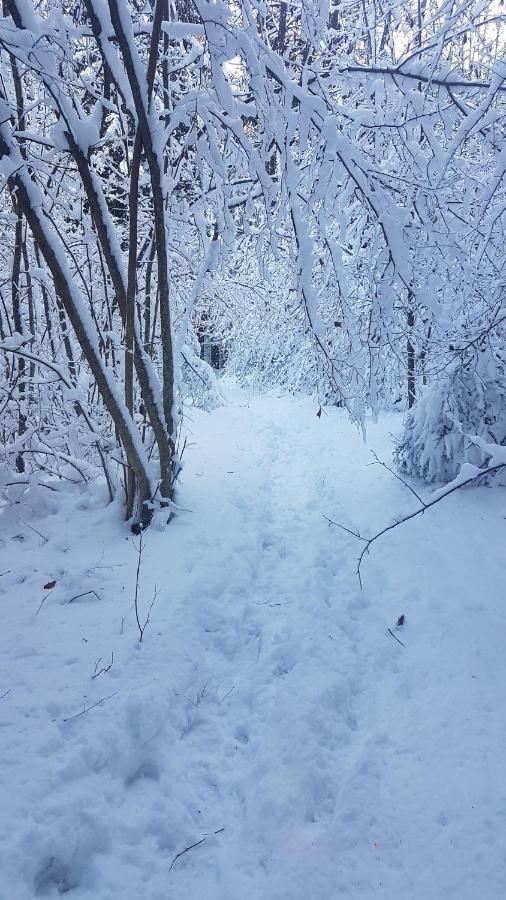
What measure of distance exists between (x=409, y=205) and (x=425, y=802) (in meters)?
3.49

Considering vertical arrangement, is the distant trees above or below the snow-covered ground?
above

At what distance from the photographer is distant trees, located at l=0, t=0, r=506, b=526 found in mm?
3111

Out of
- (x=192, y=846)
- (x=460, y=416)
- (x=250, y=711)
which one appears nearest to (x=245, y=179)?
(x=460, y=416)

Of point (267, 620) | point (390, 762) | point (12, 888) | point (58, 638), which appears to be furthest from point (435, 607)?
point (12, 888)

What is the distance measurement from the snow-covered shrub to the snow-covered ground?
797 mm

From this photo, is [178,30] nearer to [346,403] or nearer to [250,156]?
[250,156]

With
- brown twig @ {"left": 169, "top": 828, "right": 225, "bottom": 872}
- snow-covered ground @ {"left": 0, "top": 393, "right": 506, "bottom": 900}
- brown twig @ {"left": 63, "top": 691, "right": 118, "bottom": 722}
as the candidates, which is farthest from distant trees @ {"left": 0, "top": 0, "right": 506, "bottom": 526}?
brown twig @ {"left": 169, "top": 828, "right": 225, "bottom": 872}

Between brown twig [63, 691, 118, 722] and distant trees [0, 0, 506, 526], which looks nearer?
A: brown twig [63, 691, 118, 722]

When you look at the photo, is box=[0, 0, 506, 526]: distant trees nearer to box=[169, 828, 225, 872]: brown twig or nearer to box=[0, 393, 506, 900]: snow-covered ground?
box=[0, 393, 506, 900]: snow-covered ground

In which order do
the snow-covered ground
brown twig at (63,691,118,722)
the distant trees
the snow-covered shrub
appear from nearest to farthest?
the snow-covered ground, brown twig at (63,691,118,722), the distant trees, the snow-covered shrub

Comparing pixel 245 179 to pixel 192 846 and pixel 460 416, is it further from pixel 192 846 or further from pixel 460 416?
pixel 192 846

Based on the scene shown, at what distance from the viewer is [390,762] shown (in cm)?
268

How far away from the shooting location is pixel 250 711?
10.1 ft

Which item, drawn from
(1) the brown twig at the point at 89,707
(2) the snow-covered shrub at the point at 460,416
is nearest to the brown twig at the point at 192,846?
(1) the brown twig at the point at 89,707
